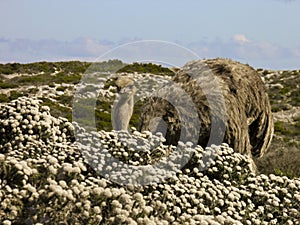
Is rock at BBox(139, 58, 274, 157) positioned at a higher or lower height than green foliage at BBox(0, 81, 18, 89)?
higher

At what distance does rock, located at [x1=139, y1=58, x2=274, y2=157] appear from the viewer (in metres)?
9.15

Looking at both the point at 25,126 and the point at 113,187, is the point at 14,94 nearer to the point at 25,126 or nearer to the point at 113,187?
the point at 25,126

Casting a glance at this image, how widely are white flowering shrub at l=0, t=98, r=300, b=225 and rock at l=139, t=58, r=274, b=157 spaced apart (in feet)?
2.72

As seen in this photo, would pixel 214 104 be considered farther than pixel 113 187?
Yes

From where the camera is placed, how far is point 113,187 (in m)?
6.34

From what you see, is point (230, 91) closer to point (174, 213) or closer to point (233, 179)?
point (233, 179)

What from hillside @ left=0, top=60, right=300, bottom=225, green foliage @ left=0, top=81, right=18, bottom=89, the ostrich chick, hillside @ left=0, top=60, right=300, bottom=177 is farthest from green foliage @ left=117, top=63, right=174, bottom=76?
hillside @ left=0, top=60, right=300, bottom=225

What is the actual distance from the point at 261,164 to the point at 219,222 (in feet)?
21.4

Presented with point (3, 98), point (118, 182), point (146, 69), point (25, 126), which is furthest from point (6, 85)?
point (118, 182)

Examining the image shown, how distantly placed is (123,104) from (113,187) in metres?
4.67

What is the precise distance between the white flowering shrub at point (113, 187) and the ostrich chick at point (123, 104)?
208 centimetres

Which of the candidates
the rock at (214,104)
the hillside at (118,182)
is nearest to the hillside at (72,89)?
the rock at (214,104)

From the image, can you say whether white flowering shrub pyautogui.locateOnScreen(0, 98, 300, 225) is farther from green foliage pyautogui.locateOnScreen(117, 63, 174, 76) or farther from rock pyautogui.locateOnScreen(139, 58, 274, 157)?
green foliage pyautogui.locateOnScreen(117, 63, 174, 76)

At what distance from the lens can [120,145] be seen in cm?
764
